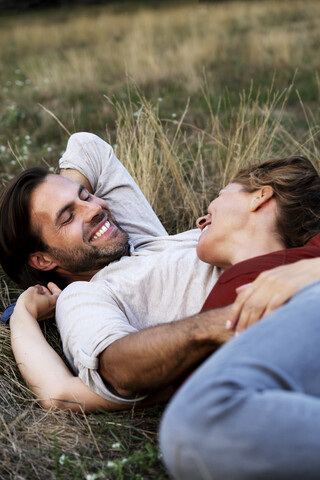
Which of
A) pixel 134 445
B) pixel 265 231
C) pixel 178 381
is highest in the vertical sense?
pixel 265 231

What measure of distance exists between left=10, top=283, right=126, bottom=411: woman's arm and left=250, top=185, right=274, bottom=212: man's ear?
3.95ft

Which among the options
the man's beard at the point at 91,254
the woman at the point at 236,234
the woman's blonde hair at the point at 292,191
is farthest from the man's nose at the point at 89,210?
the woman's blonde hair at the point at 292,191

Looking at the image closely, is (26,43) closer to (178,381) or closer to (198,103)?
(198,103)

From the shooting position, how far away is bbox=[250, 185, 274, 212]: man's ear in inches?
122

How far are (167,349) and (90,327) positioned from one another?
0.45 meters

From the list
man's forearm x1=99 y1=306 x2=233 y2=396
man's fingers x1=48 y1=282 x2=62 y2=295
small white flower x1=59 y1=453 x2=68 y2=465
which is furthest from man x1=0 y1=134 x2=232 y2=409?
small white flower x1=59 y1=453 x2=68 y2=465

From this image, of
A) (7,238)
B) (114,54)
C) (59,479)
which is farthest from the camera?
(114,54)

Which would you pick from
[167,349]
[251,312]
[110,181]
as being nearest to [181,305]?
[167,349]

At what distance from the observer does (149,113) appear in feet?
15.5

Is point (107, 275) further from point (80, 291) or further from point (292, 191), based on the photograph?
point (292, 191)

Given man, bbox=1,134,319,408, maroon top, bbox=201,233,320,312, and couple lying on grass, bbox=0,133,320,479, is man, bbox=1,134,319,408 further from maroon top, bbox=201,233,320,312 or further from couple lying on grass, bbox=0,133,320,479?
maroon top, bbox=201,233,320,312

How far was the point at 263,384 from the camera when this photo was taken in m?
1.85

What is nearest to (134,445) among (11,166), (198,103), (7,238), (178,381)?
(178,381)

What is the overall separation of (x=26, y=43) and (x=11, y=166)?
1197 centimetres
